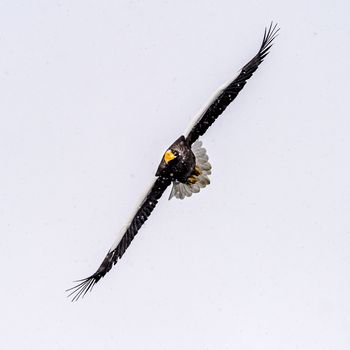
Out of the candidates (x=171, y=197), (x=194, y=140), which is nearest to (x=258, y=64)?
(x=194, y=140)

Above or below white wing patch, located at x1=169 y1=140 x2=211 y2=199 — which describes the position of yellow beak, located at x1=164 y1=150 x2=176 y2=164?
below

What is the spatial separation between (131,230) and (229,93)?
7.21ft

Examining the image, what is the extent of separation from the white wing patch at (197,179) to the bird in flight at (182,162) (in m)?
0.02

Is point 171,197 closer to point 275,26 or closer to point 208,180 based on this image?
point 208,180

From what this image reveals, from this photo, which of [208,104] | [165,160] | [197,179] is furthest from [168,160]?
[197,179]

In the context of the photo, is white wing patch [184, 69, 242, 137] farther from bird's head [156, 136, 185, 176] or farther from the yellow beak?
the yellow beak

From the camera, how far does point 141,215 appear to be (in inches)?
455

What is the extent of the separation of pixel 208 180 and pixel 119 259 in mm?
1771

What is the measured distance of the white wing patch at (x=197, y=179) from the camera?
11938 millimetres

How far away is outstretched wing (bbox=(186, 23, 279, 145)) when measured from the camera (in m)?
11.0

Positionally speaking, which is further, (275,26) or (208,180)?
(208,180)

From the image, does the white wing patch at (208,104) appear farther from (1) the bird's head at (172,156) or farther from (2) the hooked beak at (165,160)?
(2) the hooked beak at (165,160)

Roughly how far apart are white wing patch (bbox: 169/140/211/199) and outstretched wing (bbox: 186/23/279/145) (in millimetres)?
669

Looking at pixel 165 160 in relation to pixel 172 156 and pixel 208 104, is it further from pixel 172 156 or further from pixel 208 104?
pixel 208 104
